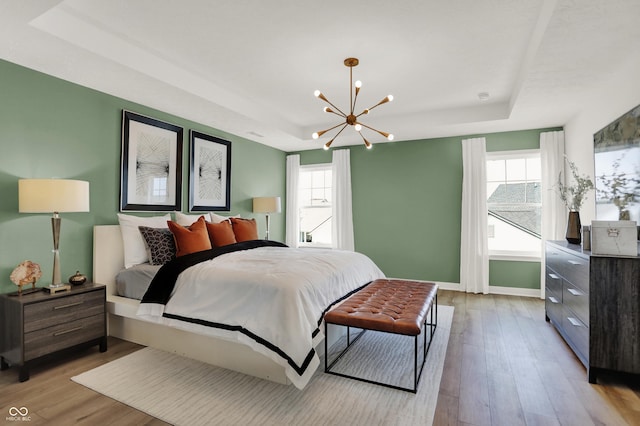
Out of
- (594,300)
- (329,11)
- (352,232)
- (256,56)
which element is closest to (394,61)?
(329,11)

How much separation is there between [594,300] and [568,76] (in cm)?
199

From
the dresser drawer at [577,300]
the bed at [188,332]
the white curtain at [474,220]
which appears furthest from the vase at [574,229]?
the bed at [188,332]

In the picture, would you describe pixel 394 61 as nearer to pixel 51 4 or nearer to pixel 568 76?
pixel 568 76

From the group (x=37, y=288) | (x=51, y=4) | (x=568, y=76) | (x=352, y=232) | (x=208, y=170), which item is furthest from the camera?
(x=352, y=232)

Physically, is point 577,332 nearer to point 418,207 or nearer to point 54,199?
point 418,207

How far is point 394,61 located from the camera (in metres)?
3.19

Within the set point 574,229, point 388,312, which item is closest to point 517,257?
point 574,229

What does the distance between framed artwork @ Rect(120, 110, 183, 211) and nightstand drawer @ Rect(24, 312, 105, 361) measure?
1254mm

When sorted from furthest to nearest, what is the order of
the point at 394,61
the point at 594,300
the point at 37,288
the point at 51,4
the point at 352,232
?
the point at 352,232 → the point at 394,61 → the point at 37,288 → the point at 594,300 → the point at 51,4

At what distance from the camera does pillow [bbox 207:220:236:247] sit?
375cm

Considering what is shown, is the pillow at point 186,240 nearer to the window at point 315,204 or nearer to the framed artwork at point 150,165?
the framed artwork at point 150,165

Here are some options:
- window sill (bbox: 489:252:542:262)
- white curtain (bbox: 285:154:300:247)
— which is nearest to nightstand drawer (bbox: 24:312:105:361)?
white curtain (bbox: 285:154:300:247)

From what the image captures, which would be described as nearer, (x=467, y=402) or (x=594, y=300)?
(x=467, y=402)

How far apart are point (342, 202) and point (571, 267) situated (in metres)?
3.72
